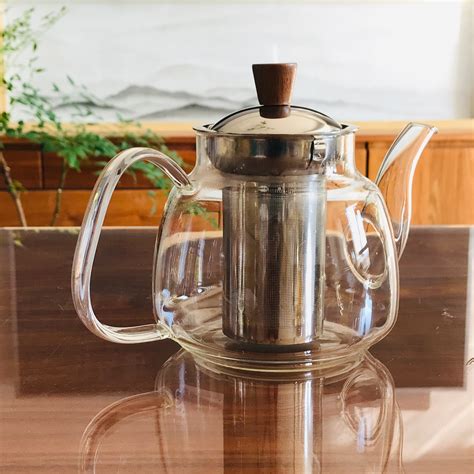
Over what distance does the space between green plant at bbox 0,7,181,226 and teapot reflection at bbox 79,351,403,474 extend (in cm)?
106

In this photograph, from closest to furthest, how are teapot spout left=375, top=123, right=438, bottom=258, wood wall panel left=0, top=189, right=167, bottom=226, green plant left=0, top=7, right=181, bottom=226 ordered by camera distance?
teapot spout left=375, top=123, right=438, bottom=258
green plant left=0, top=7, right=181, bottom=226
wood wall panel left=0, top=189, right=167, bottom=226

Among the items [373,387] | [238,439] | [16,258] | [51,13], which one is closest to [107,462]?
[238,439]

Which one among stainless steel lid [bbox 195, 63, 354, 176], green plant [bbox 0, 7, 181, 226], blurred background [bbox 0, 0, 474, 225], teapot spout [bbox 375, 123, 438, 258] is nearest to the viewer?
stainless steel lid [bbox 195, 63, 354, 176]

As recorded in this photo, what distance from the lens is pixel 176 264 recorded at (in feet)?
2.05

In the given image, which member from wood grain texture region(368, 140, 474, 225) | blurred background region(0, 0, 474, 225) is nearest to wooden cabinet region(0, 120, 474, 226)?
wood grain texture region(368, 140, 474, 225)

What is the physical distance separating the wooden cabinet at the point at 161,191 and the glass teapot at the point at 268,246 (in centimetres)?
173

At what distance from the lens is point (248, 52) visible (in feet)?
9.07

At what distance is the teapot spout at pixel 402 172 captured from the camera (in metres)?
0.74

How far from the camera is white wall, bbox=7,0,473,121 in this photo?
273 cm

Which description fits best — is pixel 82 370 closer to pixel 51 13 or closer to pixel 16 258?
pixel 16 258

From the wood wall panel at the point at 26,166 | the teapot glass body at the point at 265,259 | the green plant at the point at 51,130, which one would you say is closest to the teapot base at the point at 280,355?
the teapot glass body at the point at 265,259

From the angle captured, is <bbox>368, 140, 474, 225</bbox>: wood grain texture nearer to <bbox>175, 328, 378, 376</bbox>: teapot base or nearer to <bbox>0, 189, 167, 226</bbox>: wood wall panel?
<bbox>0, 189, 167, 226</bbox>: wood wall panel

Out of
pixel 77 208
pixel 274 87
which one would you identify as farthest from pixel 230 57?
pixel 274 87

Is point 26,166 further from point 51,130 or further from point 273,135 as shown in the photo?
point 273,135
